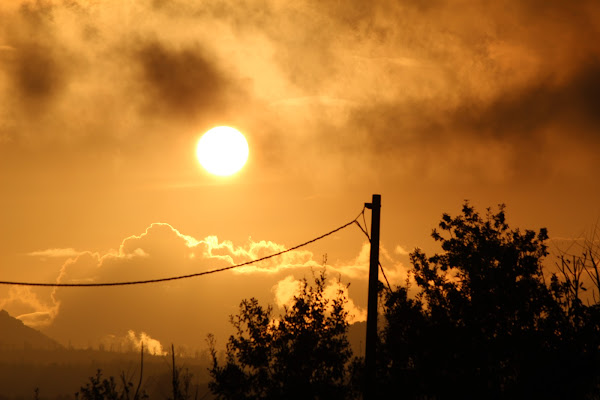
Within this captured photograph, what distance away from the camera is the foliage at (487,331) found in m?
25.5

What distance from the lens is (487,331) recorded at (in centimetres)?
2900

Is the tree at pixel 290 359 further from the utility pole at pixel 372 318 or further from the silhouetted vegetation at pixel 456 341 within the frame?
the utility pole at pixel 372 318

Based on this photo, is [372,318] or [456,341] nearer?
[372,318]

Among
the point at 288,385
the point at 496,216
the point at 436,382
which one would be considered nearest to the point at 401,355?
the point at 436,382

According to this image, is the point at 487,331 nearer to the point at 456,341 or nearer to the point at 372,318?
the point at 456,341

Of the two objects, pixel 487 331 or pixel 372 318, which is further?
pixel 487 331

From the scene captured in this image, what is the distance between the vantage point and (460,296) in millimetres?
30469

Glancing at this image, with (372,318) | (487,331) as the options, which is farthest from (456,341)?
(372,318)

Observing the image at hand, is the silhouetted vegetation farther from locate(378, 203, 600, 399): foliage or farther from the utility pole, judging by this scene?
the utility pole

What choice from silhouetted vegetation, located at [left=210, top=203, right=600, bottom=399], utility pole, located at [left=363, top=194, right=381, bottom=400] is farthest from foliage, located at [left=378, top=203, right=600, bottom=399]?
utility pole, located at [left=363, top=194, right=381, bottom=400]

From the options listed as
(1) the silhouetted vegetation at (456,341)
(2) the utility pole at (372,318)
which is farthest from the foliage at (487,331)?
(2) the utility pole at (372,318)

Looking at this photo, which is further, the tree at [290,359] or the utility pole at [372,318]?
the tree at [290,359]

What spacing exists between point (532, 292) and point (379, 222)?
17.1 metres

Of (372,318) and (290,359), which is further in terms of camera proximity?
→ (290,359)
